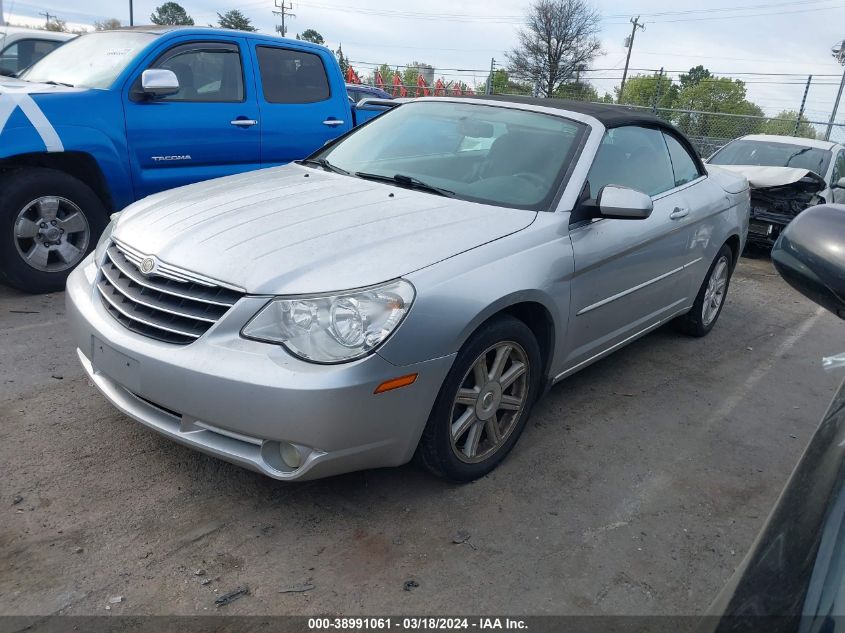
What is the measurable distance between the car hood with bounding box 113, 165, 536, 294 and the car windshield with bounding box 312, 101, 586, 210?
0.62 feet

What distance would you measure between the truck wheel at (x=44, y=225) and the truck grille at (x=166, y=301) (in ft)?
Answer: 7.46

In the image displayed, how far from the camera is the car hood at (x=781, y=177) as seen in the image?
26.0 feet

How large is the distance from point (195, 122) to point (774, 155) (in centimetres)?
785

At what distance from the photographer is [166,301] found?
8.46ft

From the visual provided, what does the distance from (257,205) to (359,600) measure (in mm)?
1733

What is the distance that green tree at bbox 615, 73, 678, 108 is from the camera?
2088 centimetres

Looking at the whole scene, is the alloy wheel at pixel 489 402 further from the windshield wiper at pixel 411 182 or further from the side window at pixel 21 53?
the side window at pixel 21 53

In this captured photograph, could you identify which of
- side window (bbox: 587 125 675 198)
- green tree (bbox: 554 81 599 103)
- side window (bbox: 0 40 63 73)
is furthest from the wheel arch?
green tree (bbox: 554 81 599 103)

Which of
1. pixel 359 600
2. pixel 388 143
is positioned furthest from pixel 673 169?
pixel 359 600

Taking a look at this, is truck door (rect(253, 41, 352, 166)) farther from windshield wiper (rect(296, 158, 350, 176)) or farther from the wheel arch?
windshield wiper (rect(296, 158, 350, 176))

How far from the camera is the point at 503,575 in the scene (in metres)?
2.44

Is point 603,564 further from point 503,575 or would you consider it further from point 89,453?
point 89,453

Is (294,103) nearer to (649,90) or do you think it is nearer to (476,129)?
(476,129)

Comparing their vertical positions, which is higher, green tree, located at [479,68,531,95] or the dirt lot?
green tree, located at [479,68,531,95]
